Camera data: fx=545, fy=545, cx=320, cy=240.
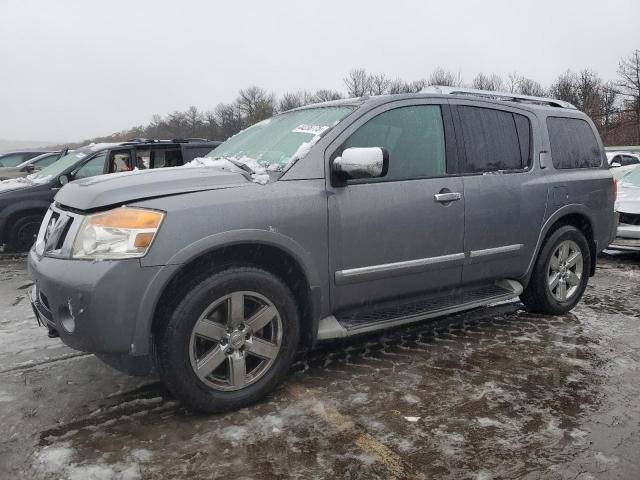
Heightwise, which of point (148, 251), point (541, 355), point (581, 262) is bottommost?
point (541, 355)

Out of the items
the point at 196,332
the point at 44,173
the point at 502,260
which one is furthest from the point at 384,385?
the point at 44,173

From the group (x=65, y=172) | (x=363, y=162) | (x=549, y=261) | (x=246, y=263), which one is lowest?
(x=549, y=261)

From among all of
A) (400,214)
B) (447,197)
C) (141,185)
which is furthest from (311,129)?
(141,185)

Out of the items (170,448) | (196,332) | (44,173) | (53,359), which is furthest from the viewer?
(44,173)

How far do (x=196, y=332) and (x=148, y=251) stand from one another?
48 centimetres

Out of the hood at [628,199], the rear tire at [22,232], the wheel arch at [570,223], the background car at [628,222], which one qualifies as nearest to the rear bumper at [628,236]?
the background car at [628,222]

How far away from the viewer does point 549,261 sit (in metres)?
4.43

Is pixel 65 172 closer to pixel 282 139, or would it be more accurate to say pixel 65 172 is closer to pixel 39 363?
pixel 39 363

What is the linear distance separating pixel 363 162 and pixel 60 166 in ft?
22.3

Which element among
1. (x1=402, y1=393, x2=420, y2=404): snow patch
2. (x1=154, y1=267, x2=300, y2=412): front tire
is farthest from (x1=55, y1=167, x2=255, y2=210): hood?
(x1=402, y1=393, x2=420, y2=404): snow patch

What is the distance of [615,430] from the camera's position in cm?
269

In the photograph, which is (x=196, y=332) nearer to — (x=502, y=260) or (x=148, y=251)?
(x=148, y=251)

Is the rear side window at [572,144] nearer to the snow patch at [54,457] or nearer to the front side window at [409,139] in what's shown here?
the front side window at [409,139]

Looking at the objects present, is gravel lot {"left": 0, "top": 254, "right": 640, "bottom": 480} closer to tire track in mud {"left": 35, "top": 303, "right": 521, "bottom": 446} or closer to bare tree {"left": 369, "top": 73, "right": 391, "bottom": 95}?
tire track in mud {"left": 35, "top": 303, "right": 521, "bottom": 446}
